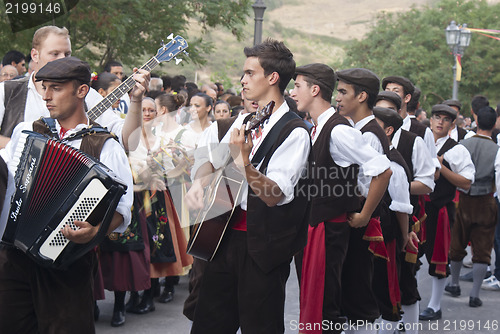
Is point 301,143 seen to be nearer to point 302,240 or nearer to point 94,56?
point 302,240

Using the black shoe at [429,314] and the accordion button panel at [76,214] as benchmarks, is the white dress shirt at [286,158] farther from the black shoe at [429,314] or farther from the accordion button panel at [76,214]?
the black shoe at [429,314]

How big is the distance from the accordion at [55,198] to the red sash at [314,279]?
1704 millimetres

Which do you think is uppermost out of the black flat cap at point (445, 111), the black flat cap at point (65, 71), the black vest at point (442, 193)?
the black flat cap at point (65, 71)

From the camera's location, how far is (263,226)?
382 centimetres

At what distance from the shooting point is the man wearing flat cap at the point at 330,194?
4.69 meters

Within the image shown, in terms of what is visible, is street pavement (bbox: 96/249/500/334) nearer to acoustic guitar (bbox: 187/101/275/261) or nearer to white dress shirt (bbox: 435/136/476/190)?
white dress shirt (bbox: 435/136/476/190)

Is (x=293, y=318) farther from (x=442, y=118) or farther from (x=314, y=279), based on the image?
(x=442, y=118)

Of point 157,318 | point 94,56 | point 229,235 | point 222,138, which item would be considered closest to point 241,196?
point 229,235

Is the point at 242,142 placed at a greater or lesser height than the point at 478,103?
greater

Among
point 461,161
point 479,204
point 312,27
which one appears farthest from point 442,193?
point 312,27

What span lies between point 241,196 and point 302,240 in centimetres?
43

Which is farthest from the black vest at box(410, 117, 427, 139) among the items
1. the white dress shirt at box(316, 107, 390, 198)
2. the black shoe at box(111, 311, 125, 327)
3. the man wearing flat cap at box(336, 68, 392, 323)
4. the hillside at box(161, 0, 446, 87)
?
the hillside at box(161, 0, 446, 87)

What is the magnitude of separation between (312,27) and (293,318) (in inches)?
3979

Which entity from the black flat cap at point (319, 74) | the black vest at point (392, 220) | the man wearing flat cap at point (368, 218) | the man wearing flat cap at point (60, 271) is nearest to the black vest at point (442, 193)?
the black vest at point (392, 220)
